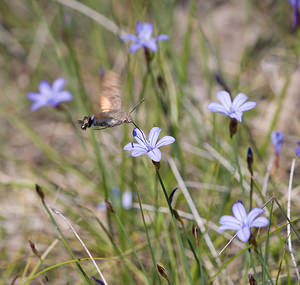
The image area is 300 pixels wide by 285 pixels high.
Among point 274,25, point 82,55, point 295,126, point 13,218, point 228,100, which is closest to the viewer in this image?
point 228,100

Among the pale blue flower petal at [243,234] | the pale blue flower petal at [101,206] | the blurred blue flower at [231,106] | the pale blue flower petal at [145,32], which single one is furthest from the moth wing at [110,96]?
the pale blue flower petal at [101,206]

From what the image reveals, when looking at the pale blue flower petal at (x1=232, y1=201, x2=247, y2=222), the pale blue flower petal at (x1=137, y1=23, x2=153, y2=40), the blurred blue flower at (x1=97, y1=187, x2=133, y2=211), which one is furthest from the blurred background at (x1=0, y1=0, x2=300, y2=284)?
the pale blue flower petal at (x1=232, y1=201, x2=247, y2=222)

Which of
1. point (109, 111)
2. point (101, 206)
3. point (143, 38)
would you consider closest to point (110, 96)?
point (109, 111)

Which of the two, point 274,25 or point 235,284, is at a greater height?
point 274,25

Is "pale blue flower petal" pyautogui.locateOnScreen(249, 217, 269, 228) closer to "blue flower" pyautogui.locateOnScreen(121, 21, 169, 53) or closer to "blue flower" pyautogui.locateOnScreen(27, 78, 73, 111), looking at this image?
"blue flower" pyautogui.locateOnScreen(121, 21, 169, 53)

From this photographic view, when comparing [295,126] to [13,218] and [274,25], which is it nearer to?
[274,25]

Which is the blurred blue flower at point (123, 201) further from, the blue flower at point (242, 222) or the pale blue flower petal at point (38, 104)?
the blue flower at point (242, 222)

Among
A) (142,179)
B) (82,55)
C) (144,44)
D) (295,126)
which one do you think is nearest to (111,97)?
(144,44)

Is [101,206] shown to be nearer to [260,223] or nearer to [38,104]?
[38,104]
